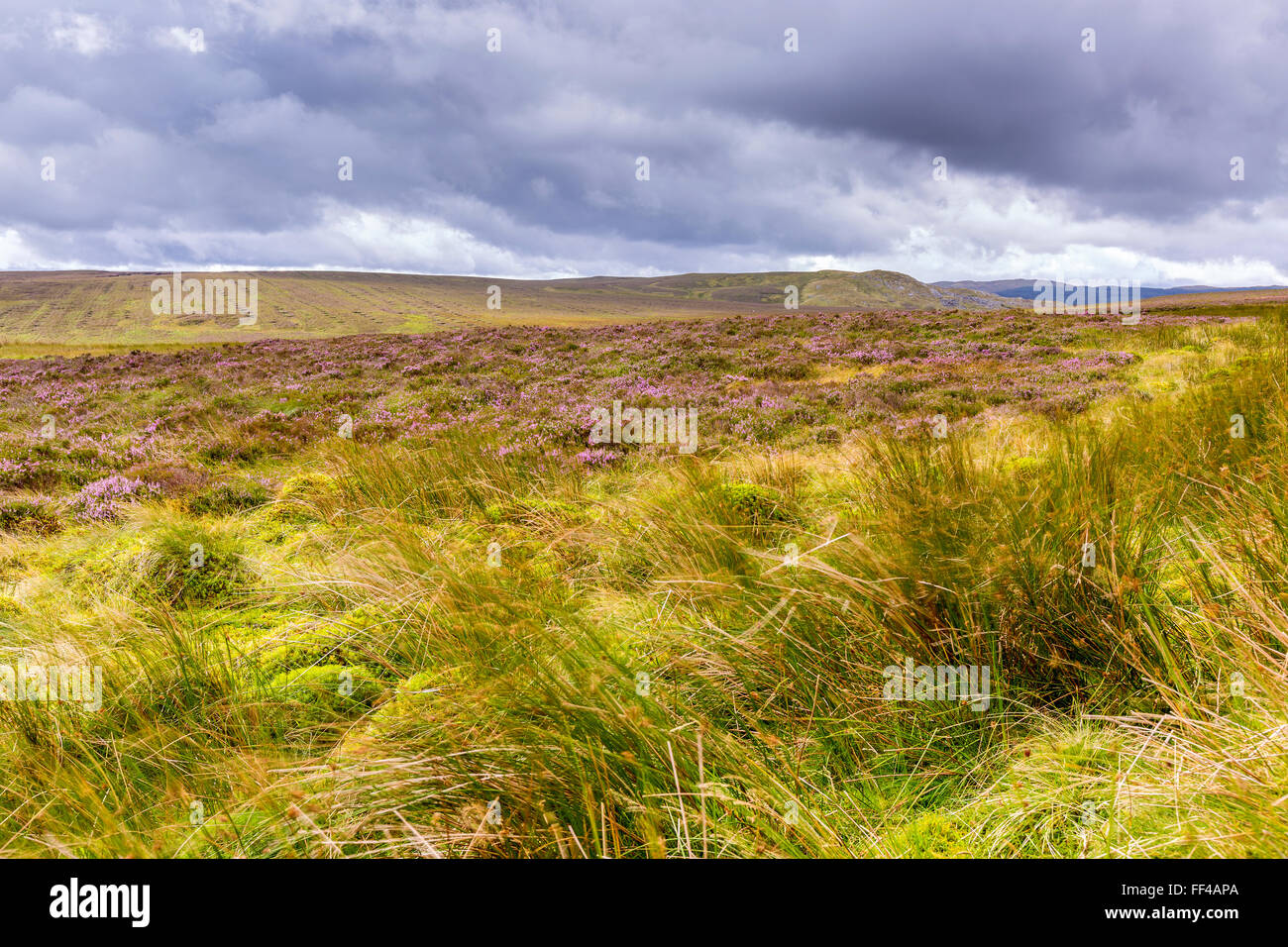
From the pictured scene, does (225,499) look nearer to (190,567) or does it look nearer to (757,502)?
(190,567)

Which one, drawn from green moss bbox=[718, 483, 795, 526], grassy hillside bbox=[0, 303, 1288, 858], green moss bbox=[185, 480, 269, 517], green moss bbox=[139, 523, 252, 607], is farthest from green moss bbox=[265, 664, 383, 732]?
green moss bbox=[185, 480, 269, 517]

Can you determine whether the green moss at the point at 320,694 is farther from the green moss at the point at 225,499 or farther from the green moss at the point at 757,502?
the green moss at the point at 225,499

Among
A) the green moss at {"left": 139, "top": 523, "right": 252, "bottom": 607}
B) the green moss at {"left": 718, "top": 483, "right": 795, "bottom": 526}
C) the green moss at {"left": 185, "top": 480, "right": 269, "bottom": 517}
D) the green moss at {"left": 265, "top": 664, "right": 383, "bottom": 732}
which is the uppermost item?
the green moss at {"left": 718, "top": 483, "right": 795, "bottom": 526}

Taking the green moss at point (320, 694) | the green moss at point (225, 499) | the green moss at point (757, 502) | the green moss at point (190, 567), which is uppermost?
the green moss at point (757, 502)

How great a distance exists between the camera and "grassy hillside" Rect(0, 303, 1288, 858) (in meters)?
1.77

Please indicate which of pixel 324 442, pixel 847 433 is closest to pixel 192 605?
pixel 324 442

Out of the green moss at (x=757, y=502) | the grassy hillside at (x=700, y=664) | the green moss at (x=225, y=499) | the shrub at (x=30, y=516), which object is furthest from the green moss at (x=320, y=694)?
the shrub at (x=30, y=516)

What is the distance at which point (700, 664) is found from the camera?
270 cm

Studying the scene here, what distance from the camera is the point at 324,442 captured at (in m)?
7.68

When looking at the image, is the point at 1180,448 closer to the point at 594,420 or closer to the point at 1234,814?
the point at 1234,814

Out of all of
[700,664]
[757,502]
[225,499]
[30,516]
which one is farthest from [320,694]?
[30,516]

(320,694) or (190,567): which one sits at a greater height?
(190,567)

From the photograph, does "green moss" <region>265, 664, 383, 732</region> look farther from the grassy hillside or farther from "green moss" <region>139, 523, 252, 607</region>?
"green moss" <region>139, 523, 252, 607</region>

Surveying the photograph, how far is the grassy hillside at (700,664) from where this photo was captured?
1.77m
